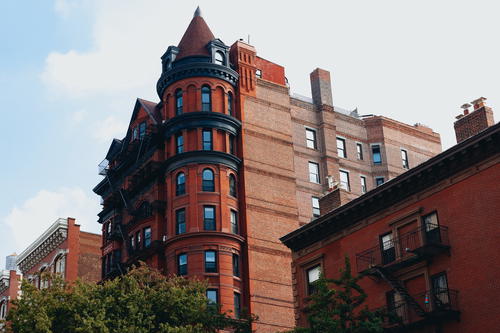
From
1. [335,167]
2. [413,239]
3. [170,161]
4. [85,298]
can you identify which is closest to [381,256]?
[413,239]

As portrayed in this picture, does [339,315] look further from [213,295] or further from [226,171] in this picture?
[226,171]

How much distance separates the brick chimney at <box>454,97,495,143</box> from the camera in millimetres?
41000

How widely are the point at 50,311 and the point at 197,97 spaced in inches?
1021

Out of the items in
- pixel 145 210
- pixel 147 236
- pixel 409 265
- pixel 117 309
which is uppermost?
pixel 145 210

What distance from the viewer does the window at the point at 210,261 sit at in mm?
57319

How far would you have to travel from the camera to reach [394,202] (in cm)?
4116

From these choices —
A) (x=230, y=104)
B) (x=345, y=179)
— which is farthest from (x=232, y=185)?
(x=345, y=179)

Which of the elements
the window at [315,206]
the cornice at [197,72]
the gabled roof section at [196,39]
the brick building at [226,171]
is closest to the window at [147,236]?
the brick building at [226,171]

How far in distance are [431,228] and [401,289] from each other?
3167mm

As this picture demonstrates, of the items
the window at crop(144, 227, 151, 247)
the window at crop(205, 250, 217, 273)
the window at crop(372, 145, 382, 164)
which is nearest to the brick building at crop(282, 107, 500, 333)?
the window at crop(205, 250, 217, 273)

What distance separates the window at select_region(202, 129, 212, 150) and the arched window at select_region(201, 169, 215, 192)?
1.79 metres

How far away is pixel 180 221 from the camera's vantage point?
195 feet

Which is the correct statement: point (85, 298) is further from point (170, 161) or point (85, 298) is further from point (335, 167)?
point (335, 167)

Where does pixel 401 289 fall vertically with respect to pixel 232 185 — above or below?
below
